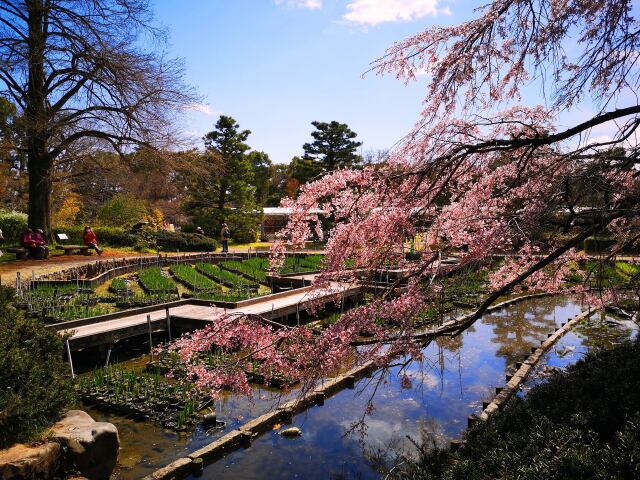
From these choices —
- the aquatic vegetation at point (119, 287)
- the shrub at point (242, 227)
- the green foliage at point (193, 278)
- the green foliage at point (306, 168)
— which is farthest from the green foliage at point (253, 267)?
the green foliage at point (306, 168)

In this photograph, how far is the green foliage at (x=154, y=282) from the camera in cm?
1308

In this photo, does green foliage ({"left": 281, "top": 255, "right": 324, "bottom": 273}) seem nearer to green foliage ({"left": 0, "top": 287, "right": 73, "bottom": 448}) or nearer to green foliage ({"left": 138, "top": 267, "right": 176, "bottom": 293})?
green foliage ({"left": 138, "top": 267, "right": 176, "bottom": 293})

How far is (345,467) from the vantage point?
215 inches

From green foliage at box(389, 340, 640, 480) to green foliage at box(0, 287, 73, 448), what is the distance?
3381 mm

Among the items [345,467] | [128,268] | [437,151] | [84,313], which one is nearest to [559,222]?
[437,151]

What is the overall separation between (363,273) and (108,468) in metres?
3.36

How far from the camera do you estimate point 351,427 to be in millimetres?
6086

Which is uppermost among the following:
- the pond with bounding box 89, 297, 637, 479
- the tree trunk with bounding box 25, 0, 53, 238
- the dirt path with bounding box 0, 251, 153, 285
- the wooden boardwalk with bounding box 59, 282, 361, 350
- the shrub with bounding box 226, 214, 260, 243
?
the tree trunk with bounding box 25, 0, 53, 238

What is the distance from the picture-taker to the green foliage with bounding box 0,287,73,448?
4215 mm

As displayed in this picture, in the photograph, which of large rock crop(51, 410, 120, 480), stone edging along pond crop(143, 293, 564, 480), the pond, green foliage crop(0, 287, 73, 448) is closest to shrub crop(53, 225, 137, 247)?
the pond

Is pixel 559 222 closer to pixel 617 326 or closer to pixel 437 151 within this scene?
pixel 437 151

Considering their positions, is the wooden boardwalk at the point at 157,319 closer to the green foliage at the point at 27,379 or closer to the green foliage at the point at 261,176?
the green foliage at the point at 27,379

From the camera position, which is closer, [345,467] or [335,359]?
[335,359]

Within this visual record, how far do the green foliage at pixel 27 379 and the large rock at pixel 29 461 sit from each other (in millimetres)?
137
